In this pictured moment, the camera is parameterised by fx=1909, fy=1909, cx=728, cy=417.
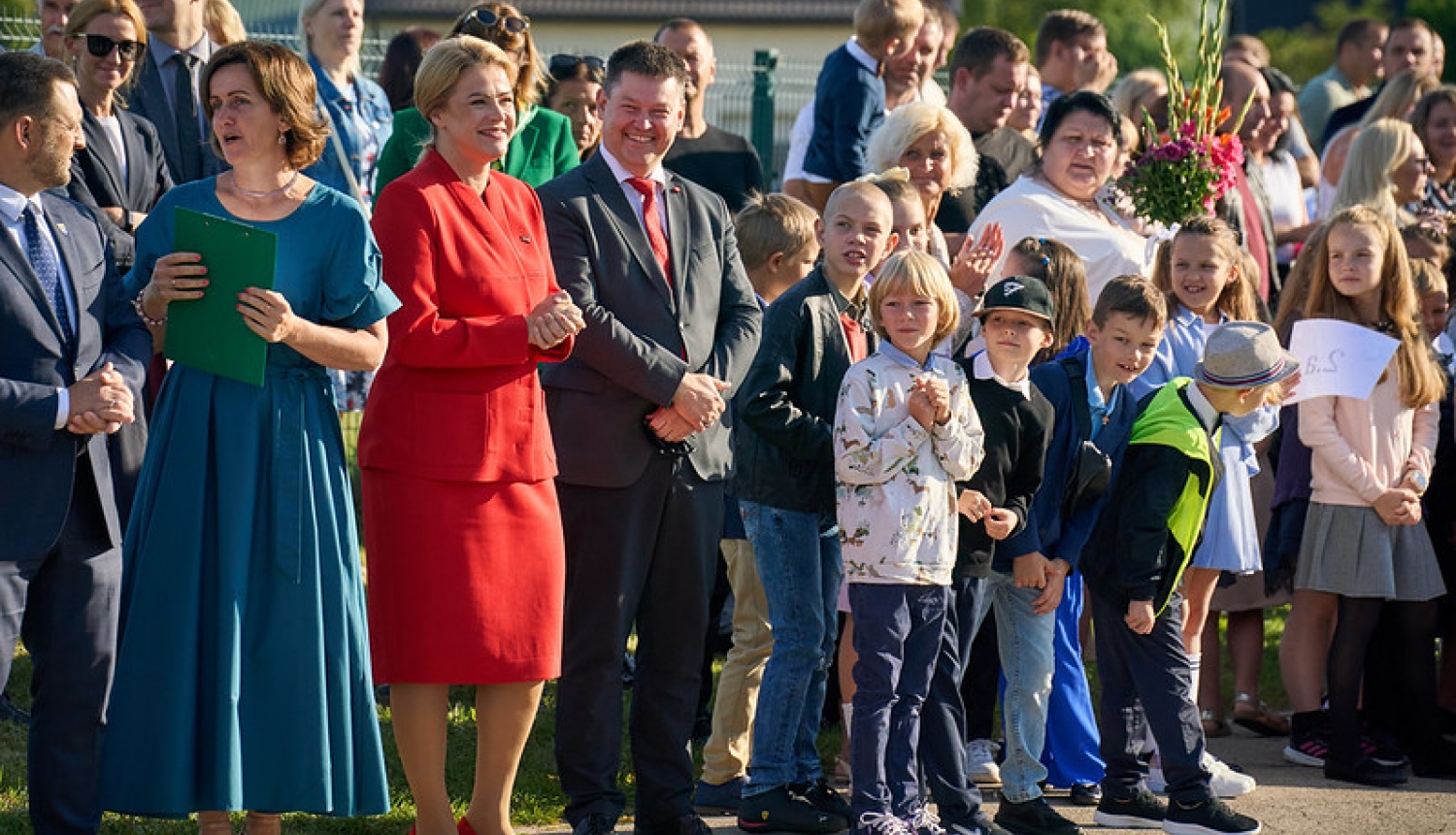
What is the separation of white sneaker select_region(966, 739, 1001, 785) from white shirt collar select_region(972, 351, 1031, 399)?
1.45 meters

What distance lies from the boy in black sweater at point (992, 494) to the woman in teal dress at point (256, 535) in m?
1.83

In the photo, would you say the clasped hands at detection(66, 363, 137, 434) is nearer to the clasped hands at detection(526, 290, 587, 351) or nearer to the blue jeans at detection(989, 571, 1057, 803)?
the clasped hands at detection(526, 290, 587, 351)

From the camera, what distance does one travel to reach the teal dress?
5.03 metres

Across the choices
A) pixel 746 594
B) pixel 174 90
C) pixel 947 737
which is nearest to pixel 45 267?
pixel 746 594

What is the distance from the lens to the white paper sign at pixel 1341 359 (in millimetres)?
7383

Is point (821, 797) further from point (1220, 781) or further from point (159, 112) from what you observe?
point (159, 112)

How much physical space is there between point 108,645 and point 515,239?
5.24 feet

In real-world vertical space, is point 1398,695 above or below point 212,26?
below

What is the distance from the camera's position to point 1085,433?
6.42m

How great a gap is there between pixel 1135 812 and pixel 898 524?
1500mm

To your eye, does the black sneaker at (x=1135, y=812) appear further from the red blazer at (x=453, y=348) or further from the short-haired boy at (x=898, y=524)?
the red blazer at (x=453, y=348)

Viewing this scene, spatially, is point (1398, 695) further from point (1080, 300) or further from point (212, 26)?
point (212, 26)

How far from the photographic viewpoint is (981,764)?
6.92 m

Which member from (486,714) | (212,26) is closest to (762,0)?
(212,26)
